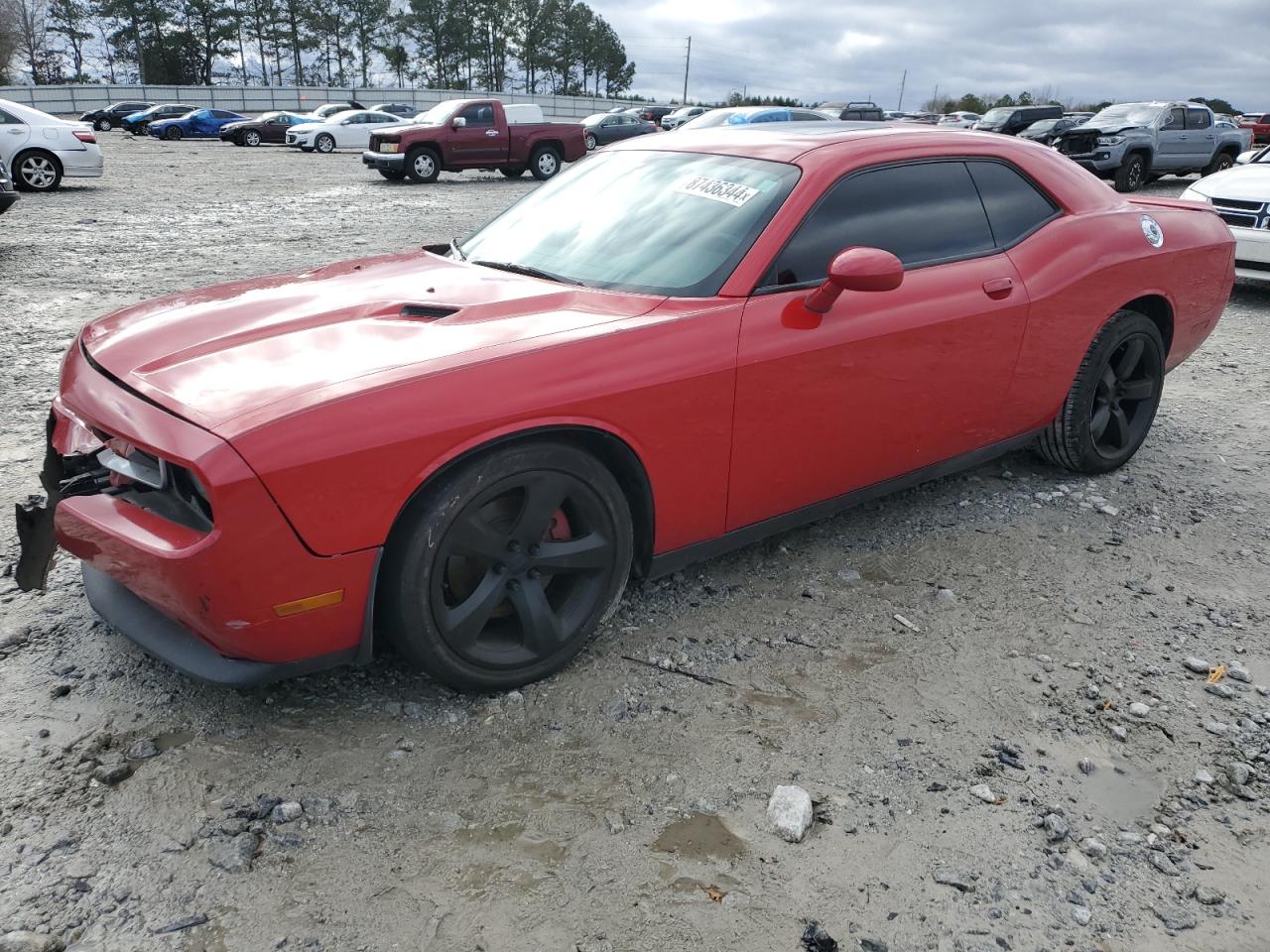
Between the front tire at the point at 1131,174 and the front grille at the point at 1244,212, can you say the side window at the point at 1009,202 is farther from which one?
the front tire at the point at 1131,174

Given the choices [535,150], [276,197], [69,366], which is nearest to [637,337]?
[69,366]

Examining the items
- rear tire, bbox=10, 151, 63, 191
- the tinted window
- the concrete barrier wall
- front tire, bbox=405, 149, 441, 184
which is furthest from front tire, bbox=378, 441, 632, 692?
the concrete barrier wall

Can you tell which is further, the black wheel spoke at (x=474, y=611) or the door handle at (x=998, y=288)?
the door handle at (x=998, y=288)

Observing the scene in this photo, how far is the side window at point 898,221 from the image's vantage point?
3104 millimetres

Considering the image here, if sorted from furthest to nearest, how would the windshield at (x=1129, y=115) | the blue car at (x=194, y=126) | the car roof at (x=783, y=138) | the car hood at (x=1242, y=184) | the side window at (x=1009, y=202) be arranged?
the blue car at (x=194, y=126) → the windshield at (x=1129, y=115) → the car hood at (x=1242, y=184) → the side window at (x=1009, y=202) → the car roof at (x=783, y=138)

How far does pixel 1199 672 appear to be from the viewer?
2965 mm

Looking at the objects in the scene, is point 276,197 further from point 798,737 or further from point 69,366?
point 798,737

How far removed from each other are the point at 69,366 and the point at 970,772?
2688mm

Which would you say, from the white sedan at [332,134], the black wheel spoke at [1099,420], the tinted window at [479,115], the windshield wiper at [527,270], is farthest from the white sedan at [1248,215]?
the white sedan at [332,134]

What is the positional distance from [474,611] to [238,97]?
59.7 m

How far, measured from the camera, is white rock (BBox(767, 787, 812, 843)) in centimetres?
227

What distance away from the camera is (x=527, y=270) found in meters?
3.30

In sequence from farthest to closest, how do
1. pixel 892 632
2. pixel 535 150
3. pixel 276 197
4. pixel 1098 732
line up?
pixel 535 150
pixel 276 197
pixel 892 632
pixel 1098 732

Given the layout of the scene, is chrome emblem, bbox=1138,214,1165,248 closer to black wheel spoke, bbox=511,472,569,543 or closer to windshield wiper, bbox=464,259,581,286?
windshield wiper, bbox=464,259,581,286
